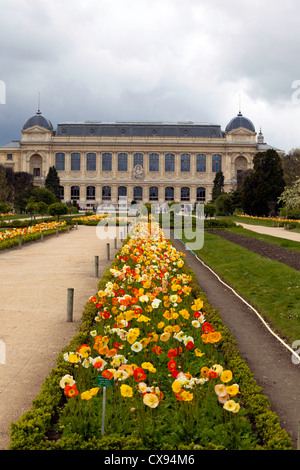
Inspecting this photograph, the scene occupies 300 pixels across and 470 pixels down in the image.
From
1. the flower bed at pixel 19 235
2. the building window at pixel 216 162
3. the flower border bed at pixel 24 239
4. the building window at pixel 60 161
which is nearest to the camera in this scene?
the flower border bed at pixel 24 239

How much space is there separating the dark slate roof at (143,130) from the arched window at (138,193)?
1132 centimetres

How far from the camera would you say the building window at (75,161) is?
9706 centimetres

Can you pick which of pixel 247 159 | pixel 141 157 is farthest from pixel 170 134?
pixel 247 159

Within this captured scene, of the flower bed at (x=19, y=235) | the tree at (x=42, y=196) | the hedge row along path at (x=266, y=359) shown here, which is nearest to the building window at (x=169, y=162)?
the tree at (x=42, y=196)

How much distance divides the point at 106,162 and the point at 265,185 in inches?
2248

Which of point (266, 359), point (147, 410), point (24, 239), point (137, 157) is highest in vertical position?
point (137, 157)

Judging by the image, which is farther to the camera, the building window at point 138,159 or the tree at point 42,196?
the building window at point 138,159

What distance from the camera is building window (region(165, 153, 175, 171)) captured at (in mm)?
96562

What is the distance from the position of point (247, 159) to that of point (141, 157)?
22.6 meters

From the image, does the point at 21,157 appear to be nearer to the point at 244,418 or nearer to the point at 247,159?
the point at 247,159

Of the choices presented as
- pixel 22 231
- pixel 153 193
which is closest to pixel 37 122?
pixel 153 193

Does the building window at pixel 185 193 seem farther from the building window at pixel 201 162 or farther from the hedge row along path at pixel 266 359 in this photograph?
the hedge row along path at pixel 266 359

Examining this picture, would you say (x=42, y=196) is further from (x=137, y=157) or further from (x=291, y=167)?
(x=137, y=157)

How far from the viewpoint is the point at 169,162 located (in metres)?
96.8
